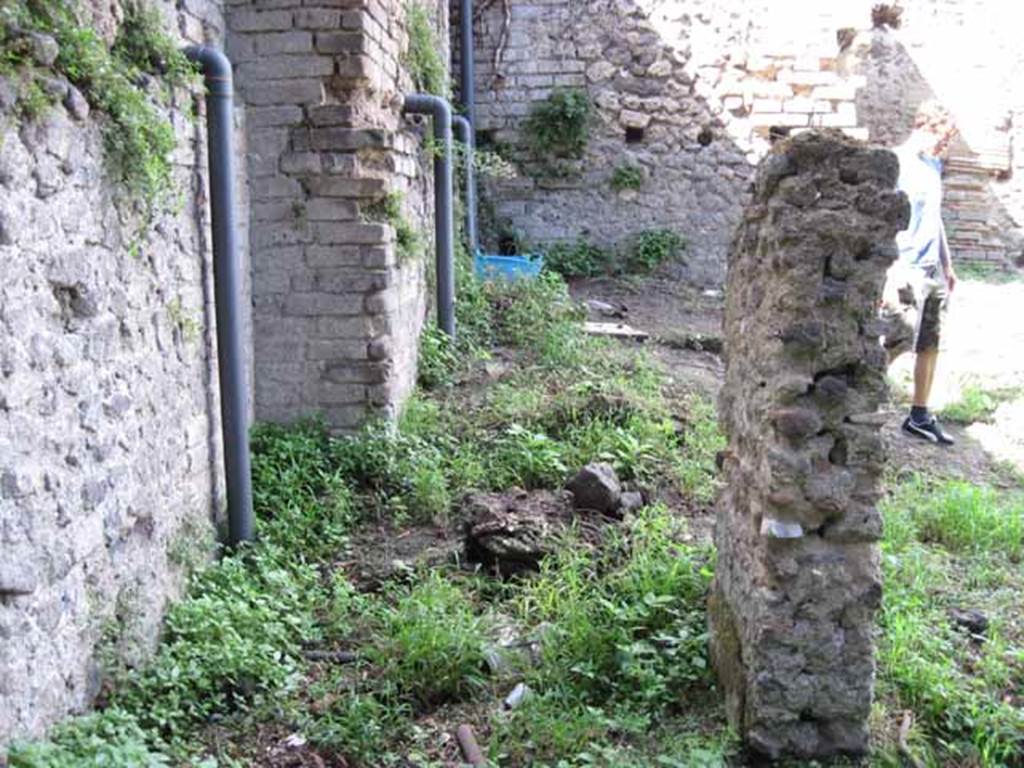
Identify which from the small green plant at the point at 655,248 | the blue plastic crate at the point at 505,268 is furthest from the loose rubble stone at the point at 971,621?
the small green plant at the point at 655,248

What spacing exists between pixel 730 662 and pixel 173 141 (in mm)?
2661

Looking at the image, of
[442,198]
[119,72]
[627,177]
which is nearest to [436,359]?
[442,198]

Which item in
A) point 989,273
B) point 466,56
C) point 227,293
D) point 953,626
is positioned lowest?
point 953,626

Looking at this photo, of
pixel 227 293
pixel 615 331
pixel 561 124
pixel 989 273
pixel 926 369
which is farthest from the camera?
pixel 989 273

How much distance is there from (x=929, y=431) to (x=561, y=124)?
5474 millimetres

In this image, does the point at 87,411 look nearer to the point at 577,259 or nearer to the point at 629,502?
the point at 629,502

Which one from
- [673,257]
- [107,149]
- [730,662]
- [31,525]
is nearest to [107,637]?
[31,525]

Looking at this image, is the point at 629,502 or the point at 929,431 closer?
the point at 629,502

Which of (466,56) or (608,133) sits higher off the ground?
(466,56)

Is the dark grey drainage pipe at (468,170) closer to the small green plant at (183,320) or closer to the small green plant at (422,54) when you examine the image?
the small green plant at (422,54)

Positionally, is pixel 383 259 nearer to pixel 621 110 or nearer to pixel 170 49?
pixel 170 49

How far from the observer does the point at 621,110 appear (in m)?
9.97

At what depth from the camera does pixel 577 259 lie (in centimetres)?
1002

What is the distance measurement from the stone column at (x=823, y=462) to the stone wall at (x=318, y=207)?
105 inches
